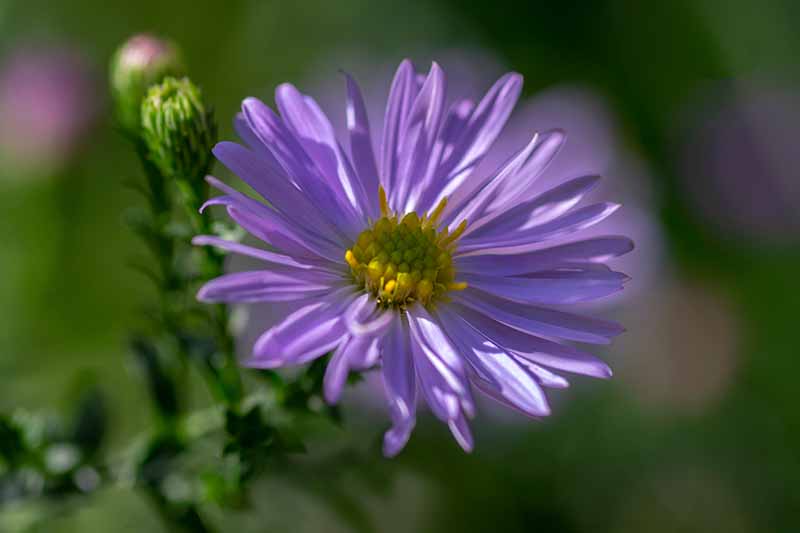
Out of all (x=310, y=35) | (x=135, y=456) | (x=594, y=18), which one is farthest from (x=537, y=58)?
(x=135, y=456)

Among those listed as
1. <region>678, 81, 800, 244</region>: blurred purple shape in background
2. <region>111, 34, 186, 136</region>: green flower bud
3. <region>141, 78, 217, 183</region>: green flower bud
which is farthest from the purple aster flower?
<region>678, 81, 800, 244</region>: blurred purple shape in background

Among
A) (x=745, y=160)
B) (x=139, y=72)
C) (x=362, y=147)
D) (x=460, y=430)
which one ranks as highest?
(x=745, y=160)

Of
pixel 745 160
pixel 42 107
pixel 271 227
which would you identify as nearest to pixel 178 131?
pixel 271 227

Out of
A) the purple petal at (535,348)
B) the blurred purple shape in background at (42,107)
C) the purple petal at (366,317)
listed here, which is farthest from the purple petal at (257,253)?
the blurred purple shape in background at (42,107)

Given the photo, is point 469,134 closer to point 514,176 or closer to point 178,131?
point 514,176

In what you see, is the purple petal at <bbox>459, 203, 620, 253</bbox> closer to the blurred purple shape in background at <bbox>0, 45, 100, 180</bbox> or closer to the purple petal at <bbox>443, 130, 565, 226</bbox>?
the purple petal at <bbox>443, 130, 565, 226</bbox>

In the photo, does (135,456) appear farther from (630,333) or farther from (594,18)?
(594,18)

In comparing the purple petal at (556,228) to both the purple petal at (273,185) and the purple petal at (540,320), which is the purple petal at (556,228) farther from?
the purple petal at (273,185)
